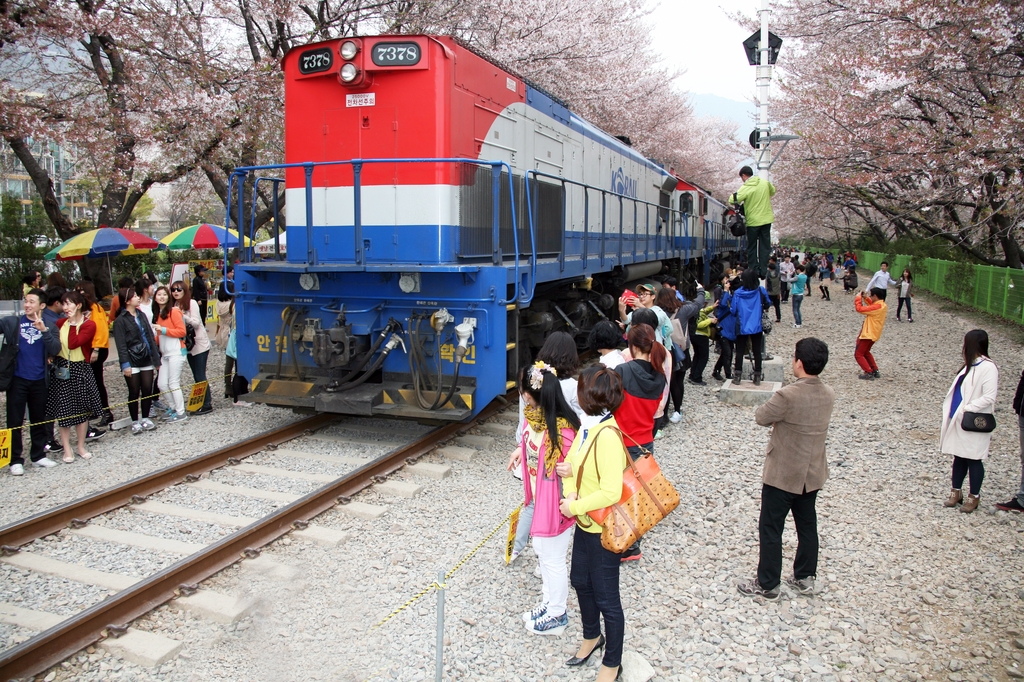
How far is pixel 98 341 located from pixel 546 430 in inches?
252

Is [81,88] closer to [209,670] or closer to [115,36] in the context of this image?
[115,36]

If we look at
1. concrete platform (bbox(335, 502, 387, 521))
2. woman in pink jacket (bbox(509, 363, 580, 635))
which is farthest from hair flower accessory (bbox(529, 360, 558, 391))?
concrete platform (bbox(335, 502, 387, 521))

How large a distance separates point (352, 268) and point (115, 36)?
9225mm

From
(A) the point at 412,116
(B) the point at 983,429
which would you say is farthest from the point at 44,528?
(B) the point at 983,429

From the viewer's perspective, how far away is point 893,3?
14469mm

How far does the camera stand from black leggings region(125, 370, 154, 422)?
26.9ft

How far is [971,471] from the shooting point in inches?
232

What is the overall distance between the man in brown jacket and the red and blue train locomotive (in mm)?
2896

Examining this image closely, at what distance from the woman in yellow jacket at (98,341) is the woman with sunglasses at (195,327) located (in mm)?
810

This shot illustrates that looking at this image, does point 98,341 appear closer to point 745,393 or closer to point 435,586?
point 435,586

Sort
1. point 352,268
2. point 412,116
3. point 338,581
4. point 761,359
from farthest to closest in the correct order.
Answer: point 761,359 → point 412,116 → point 352,268 → point 338,581

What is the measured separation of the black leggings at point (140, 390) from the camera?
819 centimetres

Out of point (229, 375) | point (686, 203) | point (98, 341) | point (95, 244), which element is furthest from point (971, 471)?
point (686, 203)

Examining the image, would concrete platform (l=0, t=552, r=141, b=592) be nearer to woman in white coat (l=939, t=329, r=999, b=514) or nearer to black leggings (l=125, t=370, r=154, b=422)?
black leggings (l=125, t=370, r=154, b=422)
